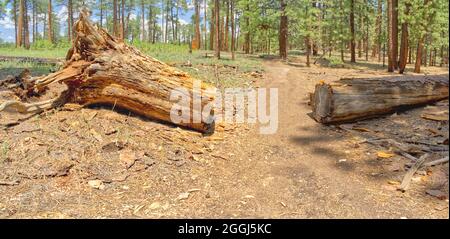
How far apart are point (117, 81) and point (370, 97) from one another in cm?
560

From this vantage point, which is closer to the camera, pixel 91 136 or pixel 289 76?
pixel 91 136

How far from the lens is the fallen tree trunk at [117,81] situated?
7.09m

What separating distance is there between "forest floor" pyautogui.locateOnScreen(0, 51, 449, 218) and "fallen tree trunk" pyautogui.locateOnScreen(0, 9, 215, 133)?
0.29 meters

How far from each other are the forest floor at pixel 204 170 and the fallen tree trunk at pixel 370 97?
0.80 ft

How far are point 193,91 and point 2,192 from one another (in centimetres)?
400

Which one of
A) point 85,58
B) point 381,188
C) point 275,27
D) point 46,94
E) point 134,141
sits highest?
point 275,27

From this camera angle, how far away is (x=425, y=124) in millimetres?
7047

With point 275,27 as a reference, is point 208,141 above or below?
below

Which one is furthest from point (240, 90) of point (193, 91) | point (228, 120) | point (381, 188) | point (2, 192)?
point (2, 192)

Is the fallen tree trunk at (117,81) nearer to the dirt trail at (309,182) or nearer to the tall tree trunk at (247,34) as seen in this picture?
the dirt trail at (309,182)

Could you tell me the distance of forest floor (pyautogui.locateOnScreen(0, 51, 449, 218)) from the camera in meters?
4.66

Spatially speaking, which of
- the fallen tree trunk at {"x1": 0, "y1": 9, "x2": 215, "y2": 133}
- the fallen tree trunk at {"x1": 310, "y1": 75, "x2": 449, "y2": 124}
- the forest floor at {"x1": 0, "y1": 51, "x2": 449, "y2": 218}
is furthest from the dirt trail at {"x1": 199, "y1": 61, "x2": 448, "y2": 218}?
the fallen tree trunk at {"x1": 0, "y1": 9, "x2": 215, "y2": 133}

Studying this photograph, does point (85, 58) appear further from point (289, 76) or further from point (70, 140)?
point (289, 76)

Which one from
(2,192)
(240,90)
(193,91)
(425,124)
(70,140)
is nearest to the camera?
(2,192)
